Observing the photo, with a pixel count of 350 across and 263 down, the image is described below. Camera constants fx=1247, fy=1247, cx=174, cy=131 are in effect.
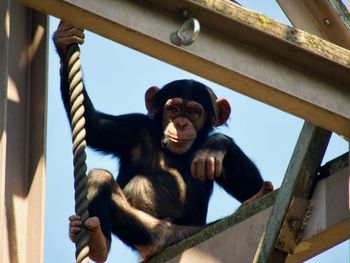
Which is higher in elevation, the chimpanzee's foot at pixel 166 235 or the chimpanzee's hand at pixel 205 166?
the chimpanzee's hand at pixel 205 166

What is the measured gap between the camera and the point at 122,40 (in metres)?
4.27

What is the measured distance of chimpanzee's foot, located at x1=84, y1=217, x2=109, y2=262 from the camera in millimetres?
6875

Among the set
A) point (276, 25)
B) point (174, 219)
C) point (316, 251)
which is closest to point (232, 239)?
point (316, 251)

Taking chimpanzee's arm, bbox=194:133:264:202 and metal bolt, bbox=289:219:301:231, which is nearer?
metal bolt, bbox=289:219:301:231

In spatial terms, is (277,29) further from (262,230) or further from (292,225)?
(262,230)

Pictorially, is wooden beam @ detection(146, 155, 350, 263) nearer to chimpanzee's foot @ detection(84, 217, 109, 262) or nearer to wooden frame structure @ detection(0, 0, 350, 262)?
chimpanzee's foot @ detection(84, 217, 109, 262)

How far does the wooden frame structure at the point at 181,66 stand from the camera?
13.9 ft

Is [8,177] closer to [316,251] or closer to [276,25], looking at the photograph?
[276,25]

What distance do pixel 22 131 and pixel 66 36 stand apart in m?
1.24

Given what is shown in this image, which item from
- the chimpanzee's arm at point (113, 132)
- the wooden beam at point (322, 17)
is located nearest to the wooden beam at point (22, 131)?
the wooden beam at point (322, 17)

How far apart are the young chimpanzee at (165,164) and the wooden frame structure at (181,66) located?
11.6 feet

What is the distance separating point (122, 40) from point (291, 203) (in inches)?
53.9

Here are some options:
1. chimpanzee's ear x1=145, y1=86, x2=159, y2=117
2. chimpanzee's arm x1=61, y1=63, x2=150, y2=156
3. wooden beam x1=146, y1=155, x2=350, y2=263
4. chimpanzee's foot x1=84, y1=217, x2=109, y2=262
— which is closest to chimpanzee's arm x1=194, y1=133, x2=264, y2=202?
chimpanzee's arm x1=61, y1=63, x2=150, y2=156

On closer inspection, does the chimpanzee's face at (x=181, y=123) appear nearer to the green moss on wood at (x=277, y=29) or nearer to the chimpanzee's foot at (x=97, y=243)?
the chimpanzee's foot at (x=97, y=243)
